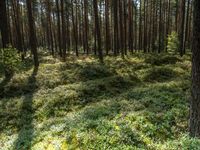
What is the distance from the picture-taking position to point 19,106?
1494cm

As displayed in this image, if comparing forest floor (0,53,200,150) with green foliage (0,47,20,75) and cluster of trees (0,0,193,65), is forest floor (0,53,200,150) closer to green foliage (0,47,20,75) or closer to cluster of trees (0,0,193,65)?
green foliage (0,47,20,75)

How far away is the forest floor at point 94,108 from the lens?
9.12 m

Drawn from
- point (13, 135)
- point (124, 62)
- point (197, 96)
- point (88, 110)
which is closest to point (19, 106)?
point (13, 135)

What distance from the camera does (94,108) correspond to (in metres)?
13.0

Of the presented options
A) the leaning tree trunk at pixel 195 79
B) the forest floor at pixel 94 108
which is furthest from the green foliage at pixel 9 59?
the leaning tree trunk at pixel 195 79

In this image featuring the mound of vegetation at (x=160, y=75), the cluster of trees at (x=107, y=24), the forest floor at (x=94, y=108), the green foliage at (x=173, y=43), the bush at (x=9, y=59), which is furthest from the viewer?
the green foliage at (x=173, y=43)

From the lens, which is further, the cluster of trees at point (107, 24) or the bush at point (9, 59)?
the cluster of trees at point (107, 24)

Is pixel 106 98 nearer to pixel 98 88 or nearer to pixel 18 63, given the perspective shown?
pixel 98 88

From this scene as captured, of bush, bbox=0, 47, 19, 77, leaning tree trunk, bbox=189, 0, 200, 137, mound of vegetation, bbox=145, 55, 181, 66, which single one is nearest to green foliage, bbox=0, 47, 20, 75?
bush, bbox=0, 47, 19, 77

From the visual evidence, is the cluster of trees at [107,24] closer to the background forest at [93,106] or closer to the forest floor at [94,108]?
the background forest at [93,106]

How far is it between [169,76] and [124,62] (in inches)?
251

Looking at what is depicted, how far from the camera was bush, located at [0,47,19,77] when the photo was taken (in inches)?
773

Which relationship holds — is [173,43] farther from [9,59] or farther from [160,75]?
[9,59]

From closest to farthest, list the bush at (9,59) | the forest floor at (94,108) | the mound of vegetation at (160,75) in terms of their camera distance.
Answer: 1. the forest floor at (94,108)
2. the mound of vegetation at (160,75)
3. the bush at (9,59)
